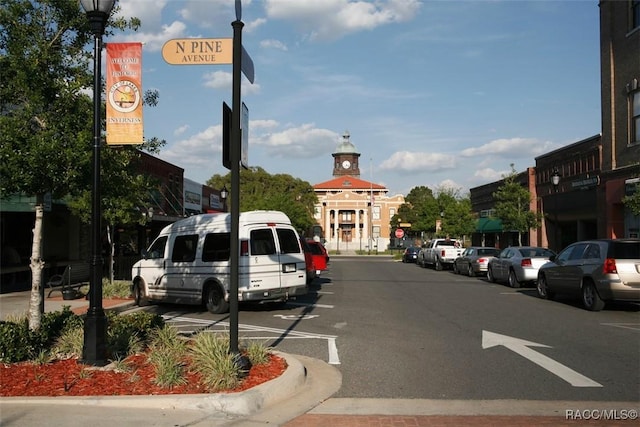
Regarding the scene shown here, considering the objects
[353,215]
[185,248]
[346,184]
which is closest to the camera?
[185,248]

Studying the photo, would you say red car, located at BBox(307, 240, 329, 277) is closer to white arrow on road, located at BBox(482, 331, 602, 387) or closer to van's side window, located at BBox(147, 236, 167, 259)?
van's side window, located at BBox(147, 236, 167, 259)

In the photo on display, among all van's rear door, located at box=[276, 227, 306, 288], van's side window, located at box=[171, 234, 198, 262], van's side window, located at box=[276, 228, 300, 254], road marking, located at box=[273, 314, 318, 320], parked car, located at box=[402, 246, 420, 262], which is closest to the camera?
road marking, located at box=[273, 314, 318, 320]

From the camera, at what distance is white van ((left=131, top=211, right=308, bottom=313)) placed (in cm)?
1302

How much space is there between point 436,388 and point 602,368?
8.35ft

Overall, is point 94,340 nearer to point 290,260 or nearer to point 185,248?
point 290,260

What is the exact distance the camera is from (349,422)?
5.59 metres

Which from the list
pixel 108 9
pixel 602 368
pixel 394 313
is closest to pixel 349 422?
pixel 602 368

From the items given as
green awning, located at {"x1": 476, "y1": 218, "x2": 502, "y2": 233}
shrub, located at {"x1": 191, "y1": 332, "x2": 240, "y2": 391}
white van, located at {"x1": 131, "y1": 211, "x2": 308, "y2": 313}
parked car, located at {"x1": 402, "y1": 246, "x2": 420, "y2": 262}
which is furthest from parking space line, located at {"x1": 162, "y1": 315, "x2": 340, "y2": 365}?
green awning, located at {"x1": 476, "y1": 218, "x2": 502, "y2": 233}

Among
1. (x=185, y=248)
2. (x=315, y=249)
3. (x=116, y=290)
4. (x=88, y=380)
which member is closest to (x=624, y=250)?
(x=185, y=248)

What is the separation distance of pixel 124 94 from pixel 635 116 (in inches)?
923

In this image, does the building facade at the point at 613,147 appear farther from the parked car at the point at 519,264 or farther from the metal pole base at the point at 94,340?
the metal pole base at the point at 94,340

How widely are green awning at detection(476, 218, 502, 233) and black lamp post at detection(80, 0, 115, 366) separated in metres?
39.5

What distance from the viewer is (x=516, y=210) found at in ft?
107

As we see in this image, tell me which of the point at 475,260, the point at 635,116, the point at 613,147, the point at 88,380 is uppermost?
the point at 635,116
